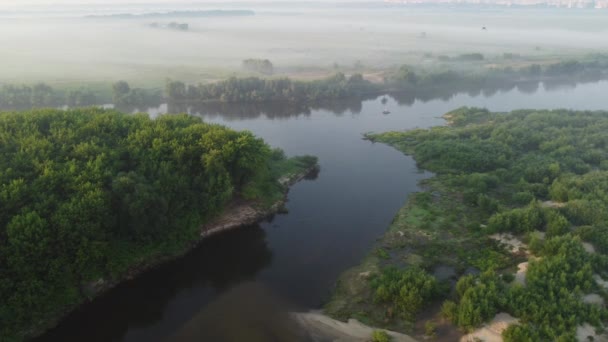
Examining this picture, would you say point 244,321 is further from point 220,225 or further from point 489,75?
point 489,75

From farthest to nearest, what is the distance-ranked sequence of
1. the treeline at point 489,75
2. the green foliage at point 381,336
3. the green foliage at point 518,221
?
the treeline at point 489,75 < the green foliage at point 518,221 < the green foliage at point 381,336

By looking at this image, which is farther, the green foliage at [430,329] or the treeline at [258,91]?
the treeline at [258,91]

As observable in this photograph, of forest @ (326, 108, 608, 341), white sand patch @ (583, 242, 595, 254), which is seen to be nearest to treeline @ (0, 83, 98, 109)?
forest @ (326, 108, 608, 341)

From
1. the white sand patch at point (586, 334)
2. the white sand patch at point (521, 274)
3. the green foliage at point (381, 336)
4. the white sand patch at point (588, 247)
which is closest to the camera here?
the white sand patch at point (586, 334)

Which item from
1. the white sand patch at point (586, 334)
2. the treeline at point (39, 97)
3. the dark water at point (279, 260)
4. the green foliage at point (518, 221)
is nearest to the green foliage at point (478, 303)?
the white sand patch at point (586, 334)

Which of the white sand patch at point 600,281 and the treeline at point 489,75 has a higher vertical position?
the treeline at point 489,75

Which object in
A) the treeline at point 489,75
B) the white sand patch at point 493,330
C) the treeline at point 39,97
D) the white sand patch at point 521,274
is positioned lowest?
the white sand patch at point 493,330

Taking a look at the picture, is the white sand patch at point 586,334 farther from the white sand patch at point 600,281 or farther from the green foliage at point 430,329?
the green foliage at point 430,329

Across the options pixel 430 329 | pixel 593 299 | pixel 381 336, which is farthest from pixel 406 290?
pixel 593 299
